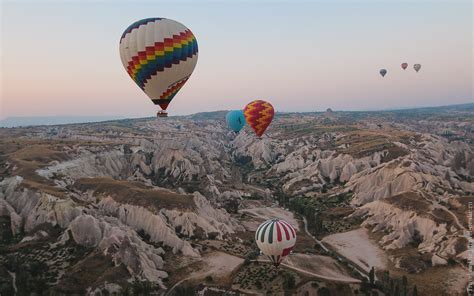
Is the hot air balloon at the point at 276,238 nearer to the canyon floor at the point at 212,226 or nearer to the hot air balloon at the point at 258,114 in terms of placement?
the canyon floor at the point at 212,226

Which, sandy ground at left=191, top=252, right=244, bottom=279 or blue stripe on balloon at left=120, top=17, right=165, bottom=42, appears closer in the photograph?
blue stripe on balloon at left=120, top=17, right=165, bottom=42

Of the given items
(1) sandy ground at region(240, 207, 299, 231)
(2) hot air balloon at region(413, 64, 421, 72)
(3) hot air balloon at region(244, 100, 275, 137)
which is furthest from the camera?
(2) hot air balloon at region(413, 64, 421, 72)

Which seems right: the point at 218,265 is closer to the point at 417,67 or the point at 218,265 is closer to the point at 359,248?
the point at 359,248

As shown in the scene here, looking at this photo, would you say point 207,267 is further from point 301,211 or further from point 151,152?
point 151,152

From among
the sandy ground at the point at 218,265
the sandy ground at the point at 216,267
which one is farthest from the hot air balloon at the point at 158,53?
the sandy ground at the point at 218,265

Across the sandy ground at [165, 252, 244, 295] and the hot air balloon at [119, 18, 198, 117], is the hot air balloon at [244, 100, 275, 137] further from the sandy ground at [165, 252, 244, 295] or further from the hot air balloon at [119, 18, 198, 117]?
the hot air balloon at [119, 18, 198, 117]

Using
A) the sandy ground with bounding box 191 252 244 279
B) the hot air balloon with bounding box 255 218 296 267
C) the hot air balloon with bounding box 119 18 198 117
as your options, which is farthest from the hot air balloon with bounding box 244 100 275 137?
the hot air balloon with bounding box 255 218 296 267

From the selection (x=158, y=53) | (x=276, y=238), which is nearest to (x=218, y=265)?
(x=276, y=238)

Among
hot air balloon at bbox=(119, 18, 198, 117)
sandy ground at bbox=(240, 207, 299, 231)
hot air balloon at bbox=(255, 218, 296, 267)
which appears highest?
hot air balloon at bbox=(119, 18, 198, 117)
